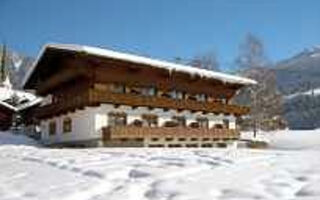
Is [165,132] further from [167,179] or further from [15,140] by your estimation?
[167,179]

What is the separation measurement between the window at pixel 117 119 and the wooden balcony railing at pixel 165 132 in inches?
43.1

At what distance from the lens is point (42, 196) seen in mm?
12422

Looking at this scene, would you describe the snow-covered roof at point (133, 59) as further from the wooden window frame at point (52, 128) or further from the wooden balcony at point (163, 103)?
the wooden window frame at point (52, 128)

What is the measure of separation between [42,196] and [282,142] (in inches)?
1616

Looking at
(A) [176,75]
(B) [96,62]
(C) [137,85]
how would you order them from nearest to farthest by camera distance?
1. (B) [96,62]
2. (C) [137,85]
3. (A) [176,75]

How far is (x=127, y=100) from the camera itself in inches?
1395

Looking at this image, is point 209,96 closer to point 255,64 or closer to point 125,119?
point 125,119

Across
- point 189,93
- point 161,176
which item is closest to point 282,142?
point 189,93

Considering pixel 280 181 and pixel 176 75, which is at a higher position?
pixel 176 75

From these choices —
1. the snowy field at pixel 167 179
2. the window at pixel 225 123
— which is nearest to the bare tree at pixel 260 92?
the window at pixel 225 123

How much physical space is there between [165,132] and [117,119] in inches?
143

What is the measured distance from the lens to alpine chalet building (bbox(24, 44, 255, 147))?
34.5 meters

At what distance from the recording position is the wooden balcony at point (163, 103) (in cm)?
3412

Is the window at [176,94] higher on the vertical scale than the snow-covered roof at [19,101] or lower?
lower
